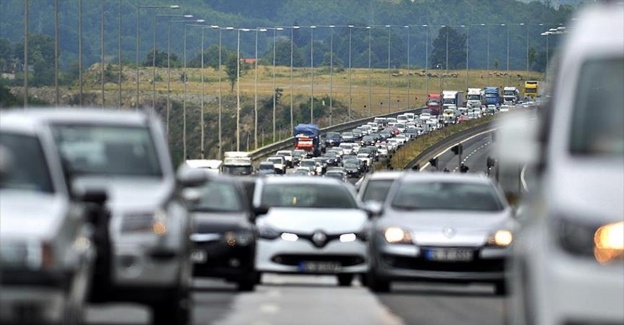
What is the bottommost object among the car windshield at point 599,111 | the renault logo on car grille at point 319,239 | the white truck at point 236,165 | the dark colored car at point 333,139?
the dark colored car at point 333,139

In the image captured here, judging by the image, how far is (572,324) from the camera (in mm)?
13211

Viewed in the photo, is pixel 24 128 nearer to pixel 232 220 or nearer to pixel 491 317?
pixel 491 317

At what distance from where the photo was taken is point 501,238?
A: 27.7 m

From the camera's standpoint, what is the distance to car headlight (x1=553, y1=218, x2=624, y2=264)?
13.0m

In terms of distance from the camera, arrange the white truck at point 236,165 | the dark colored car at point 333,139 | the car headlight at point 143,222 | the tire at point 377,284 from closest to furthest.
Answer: the car headlight at point 143,222 → the tire at point 377,284 → the white truck at point 236,165 → the dark colored car at point 333,139

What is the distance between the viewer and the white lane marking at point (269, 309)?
2398cm

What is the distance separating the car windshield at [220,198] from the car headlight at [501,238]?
4.35m

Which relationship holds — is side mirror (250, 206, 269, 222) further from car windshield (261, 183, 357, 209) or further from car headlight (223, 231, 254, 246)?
car headlight (223, 231, 254, 246)

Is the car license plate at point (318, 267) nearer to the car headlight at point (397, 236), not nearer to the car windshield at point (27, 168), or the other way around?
the car headlight at point (397, 236)

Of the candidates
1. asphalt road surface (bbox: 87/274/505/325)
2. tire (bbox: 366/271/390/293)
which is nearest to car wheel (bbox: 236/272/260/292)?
asphalt road surface (bbox: 87/274/505/325)

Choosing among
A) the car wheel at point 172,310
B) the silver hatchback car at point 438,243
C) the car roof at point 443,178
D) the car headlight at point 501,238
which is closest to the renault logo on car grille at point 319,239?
the car roof at point 443,178

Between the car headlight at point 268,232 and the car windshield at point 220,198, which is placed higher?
the car windshield at point 220,198

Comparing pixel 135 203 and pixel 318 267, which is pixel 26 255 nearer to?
pixel 135 203

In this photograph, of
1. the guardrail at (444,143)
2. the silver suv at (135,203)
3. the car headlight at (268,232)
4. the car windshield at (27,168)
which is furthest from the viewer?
the guardrail at (444,143)
